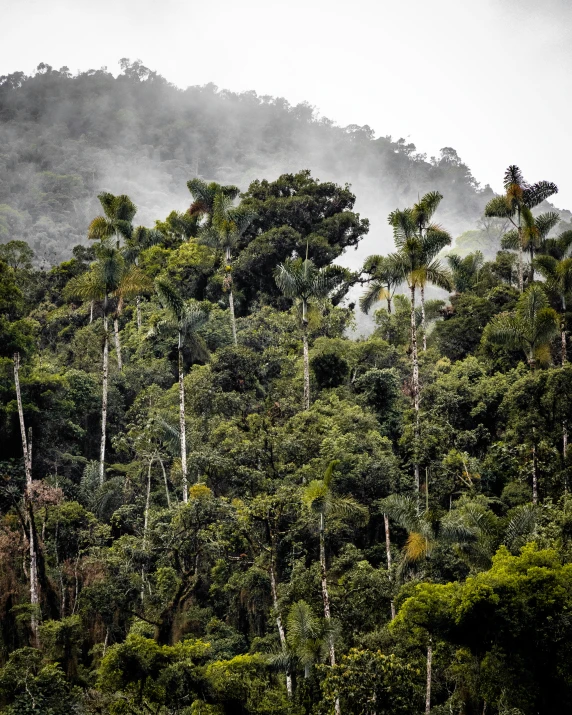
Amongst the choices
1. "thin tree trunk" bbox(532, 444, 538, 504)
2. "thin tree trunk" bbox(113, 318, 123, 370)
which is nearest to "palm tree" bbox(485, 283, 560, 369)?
"thin tree trunk" bbox(532, 444, 538, 504)

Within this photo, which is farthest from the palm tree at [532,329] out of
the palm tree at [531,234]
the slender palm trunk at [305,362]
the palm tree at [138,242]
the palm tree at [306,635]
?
the palm tree at [138,242]

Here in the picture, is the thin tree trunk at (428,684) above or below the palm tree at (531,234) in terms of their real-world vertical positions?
below

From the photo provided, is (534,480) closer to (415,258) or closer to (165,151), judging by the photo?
(415,258)

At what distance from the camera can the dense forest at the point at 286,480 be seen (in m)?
16.8

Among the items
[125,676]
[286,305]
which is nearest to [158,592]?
[125,676]

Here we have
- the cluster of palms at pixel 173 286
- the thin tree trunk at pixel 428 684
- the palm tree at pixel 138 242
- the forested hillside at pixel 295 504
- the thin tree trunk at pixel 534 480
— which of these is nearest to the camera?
the forested hillside at pixel 295 504

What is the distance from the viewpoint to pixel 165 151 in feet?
411

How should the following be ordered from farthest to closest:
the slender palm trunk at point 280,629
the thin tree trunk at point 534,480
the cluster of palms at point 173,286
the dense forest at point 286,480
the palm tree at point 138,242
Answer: the palm tree at point 138,242 < the cluster of palms at point 173,286 < the thin tree trunk at point 534,480 < the slender palm trunk at point 280,629 < the dense forest at point 286,480

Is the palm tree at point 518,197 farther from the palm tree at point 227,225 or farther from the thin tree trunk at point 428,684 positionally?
the thin tree trunk at point 428,684

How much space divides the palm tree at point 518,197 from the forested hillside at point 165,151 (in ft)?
193

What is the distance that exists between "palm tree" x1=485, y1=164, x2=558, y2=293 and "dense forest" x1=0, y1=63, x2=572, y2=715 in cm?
14

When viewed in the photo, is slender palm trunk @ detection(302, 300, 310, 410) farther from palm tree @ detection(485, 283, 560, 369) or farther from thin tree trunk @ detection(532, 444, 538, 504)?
thin tree trunk @ detection(532, 444, 538, 504)

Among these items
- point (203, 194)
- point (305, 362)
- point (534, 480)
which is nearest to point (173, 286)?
point (305, 362)

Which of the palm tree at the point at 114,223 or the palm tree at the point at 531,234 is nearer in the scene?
the palm tree at the point at 531,234
